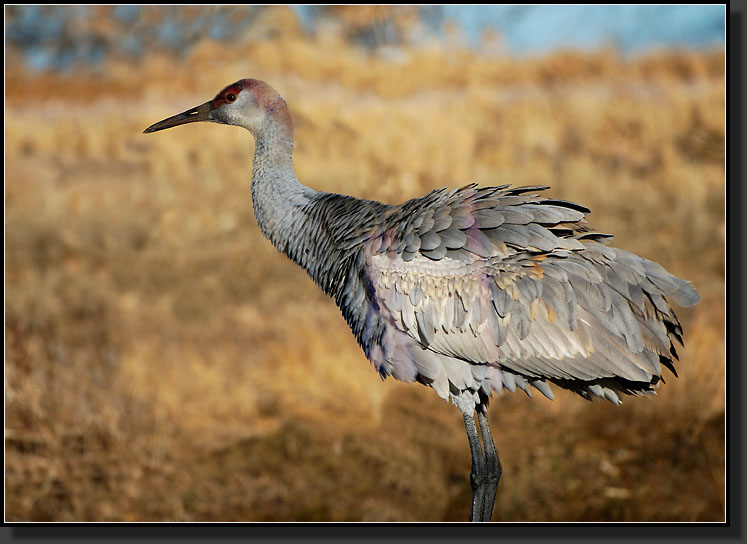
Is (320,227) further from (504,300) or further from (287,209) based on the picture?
(504,300)

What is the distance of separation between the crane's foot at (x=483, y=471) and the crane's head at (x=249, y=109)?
1986 mm

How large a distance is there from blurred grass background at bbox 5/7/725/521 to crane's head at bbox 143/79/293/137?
4131 mm

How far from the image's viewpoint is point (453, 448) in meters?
7.88

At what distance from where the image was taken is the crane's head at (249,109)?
4.52 meters

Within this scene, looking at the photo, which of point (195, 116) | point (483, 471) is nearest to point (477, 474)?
point (483, 471)

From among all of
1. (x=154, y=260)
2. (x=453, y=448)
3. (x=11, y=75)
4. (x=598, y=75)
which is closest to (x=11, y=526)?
(x=453, y=448)

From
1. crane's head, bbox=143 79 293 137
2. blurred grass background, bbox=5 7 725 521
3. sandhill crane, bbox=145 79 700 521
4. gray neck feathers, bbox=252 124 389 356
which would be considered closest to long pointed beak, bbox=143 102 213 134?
crane's head, bbox=143 79 293 137

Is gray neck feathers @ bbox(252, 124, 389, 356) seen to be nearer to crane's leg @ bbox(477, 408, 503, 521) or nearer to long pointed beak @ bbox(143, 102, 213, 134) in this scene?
long pointed beak @ bbox(143, 102, 213, 134)

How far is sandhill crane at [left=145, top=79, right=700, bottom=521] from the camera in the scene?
3742 millimetres

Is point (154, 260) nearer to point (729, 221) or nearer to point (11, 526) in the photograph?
point (11, 526)

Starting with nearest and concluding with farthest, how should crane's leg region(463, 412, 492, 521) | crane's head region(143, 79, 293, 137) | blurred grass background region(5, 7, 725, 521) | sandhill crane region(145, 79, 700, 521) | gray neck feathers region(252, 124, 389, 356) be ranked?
sandhill crane region(145, 79, 700, 521), gray neck feathers region(252, 124, 389, 356), crane's leg region(463, 412, 492, 521), crane's head region(143, 79, 293, 137), blurred grass background region(5, 7, 725, 521)

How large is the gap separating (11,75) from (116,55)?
4.69ft

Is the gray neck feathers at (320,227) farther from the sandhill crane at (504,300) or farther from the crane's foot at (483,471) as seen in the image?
the crane's foot at (483,471)

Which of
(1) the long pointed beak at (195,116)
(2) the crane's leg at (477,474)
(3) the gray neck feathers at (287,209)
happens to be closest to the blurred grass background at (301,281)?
(2) the crane's leg at (477,474)
